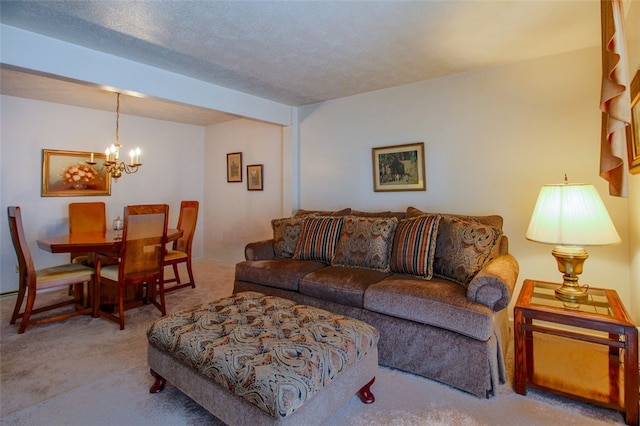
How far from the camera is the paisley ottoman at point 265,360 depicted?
4.31ft

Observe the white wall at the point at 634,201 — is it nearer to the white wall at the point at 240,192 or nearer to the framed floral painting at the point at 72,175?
the white wall at the point at 240,192

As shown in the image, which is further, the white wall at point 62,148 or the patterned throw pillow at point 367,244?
the white wall at point 62,148

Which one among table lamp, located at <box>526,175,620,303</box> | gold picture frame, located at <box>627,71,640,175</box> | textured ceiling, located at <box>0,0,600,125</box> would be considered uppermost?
textured ceiling, located at <box>0,0,600,125</box>

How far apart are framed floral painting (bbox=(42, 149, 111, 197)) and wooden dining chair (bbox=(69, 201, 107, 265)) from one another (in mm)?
533

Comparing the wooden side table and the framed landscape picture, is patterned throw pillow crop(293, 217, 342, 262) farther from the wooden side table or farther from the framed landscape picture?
the wooden side table

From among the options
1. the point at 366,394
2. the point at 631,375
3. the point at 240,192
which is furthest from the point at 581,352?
the point at 240,192

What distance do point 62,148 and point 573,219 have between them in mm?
5315

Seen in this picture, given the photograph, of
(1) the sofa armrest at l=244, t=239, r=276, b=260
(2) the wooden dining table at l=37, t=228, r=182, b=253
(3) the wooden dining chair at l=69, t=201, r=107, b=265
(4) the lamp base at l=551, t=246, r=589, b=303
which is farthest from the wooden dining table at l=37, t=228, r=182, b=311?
(4) the lamp base at l=551, t=246, r=589, b=303

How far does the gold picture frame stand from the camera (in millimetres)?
1753

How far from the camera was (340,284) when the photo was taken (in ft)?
8.02

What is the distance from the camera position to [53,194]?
4.10 m

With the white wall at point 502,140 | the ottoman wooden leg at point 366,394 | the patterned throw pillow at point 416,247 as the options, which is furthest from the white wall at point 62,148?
the ottoman wooden leg at point 366,394

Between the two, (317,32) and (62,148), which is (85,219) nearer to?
(62,148)

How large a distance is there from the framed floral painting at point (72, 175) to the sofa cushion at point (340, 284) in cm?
322
